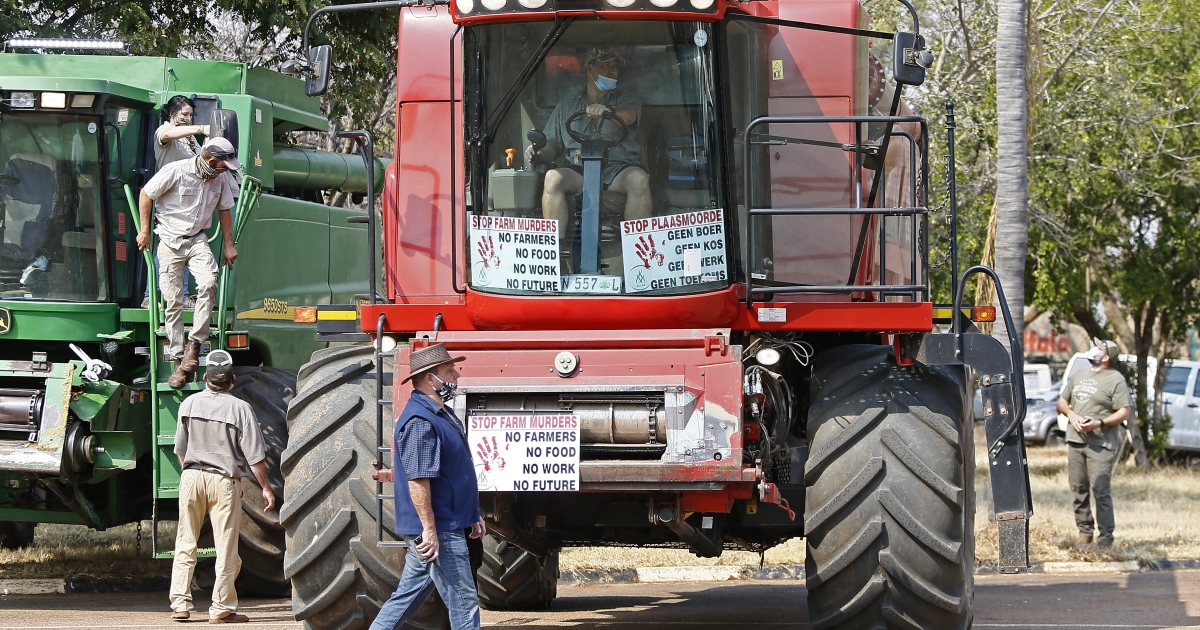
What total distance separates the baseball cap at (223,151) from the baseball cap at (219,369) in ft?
4.19

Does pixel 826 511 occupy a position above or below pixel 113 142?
below

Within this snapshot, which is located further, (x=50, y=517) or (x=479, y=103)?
(x=50, y=517)

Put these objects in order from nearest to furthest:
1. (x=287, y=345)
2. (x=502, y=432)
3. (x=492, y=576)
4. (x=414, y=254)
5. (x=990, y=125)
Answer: (x=502, y=432)
(x=414, y=254)
(x=492, y=576)
(x=287, y=345)
(x=990, y=125)

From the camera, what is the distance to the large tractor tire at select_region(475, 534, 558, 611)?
1019 centimetres

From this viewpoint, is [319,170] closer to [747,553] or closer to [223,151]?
[223,151]

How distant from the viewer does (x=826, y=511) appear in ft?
23.4

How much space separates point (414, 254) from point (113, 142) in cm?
373

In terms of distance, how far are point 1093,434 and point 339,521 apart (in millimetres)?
9182

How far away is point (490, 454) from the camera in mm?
7113

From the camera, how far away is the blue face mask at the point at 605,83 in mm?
7359

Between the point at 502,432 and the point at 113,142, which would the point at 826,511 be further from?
the point at 113,142

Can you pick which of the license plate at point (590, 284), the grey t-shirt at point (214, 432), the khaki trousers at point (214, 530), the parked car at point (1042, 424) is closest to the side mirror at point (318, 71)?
the license plate at point (590, 284)

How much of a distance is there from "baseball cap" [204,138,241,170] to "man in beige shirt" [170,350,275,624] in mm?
1281

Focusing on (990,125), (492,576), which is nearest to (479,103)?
(492,576)
